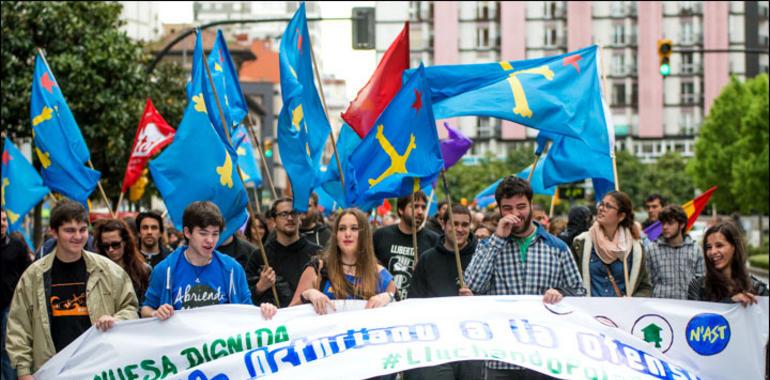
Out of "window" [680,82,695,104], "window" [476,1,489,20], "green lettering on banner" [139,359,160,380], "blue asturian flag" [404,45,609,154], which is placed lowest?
"green lettering on banner" [139,359,160,380]

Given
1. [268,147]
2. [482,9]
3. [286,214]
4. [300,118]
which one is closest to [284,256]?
[286,214]

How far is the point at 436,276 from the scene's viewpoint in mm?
7191

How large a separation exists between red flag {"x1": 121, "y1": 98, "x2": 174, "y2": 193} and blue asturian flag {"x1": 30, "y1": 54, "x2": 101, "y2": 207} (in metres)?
1.65

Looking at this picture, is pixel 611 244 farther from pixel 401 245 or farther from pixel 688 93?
pixel 688 93

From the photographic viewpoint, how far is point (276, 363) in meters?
5.87

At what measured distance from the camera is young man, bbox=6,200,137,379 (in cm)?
627

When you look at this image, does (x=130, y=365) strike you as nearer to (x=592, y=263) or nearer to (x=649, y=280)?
(x=592, y=263)

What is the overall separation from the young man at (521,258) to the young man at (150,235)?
147 inches

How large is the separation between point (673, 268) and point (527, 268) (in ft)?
9.16

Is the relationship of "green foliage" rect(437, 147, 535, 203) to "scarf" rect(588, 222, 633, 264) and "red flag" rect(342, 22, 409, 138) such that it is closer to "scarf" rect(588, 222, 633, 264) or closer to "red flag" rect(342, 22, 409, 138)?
"red flag" rect(342, 22, 409, 138)

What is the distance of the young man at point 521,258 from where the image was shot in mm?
6051

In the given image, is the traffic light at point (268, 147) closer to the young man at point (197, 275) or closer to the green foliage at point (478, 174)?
the young man at point (197, 275)

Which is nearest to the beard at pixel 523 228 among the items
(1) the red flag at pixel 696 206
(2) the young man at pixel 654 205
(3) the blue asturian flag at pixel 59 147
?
(2) the young man at pixel 654 205

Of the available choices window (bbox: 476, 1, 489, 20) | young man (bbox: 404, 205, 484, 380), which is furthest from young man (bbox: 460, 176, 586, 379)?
window (bbox: 476, 1, 489, 20)
